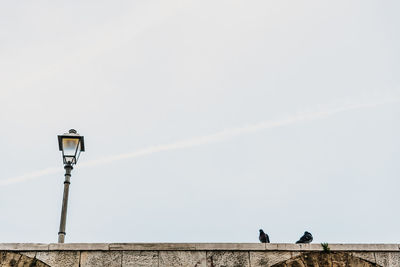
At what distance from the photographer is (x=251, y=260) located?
1010 centimetres

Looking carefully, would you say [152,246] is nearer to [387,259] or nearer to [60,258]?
[60,258]

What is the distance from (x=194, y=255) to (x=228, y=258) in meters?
0.51

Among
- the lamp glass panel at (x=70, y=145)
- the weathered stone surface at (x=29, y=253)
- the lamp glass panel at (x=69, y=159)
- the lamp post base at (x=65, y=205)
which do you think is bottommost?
the weathered stone surface at (x=29, y=253)

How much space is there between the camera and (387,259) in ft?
33.9

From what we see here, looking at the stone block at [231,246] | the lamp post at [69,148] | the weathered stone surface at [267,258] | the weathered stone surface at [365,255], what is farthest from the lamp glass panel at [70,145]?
the weathered stone surface at [365,255]

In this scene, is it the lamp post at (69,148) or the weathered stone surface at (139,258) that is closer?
the weathered stone surface at (139,258)

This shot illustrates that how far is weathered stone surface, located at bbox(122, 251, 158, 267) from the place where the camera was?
997 centimetres

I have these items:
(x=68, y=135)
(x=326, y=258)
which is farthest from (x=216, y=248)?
(x=68, y=135)

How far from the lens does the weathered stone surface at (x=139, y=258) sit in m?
9.97

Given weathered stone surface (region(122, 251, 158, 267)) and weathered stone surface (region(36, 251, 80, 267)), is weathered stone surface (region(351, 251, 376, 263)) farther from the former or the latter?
weathered stone surface (region(36, 251, 80, 267))

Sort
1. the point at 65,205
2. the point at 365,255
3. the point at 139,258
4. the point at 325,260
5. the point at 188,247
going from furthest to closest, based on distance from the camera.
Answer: the point at 65,205, the point at 365,255, the point at 325,260, the point at 188,247, the point at 139,258

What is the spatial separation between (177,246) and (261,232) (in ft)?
12.0

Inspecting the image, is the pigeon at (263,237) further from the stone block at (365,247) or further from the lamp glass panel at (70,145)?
the lamp glass panel at (70,145)

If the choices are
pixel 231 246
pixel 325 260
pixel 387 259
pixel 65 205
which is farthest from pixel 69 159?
pixel 387 259
